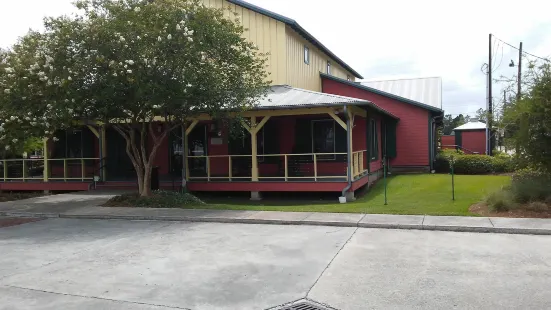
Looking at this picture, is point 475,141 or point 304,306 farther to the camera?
point 475,141

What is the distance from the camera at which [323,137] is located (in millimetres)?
17453

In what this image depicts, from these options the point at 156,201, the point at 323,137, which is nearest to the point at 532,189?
the point at 323,137

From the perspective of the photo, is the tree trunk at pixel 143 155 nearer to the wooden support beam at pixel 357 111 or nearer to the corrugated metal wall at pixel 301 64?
the wooden support beam at pixel 357 111

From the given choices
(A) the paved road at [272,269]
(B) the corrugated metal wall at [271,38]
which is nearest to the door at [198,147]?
(B) the corrugated metal wall at [271,38]

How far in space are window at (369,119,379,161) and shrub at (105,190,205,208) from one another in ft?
25.8

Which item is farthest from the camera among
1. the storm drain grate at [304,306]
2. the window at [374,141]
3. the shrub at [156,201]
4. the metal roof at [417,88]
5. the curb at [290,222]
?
the metal roof at [417,88]

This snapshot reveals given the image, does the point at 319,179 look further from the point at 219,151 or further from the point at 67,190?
the point at 67,190

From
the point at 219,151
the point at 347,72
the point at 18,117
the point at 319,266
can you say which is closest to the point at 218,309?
the point at 319,266

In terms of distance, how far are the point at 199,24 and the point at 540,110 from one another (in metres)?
9.16

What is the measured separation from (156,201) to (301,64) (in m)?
10.5

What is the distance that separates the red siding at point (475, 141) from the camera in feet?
123

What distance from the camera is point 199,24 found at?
12422 mm

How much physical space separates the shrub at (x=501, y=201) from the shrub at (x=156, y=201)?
807 cm

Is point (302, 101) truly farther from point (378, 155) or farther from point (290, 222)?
point (378, 155)
